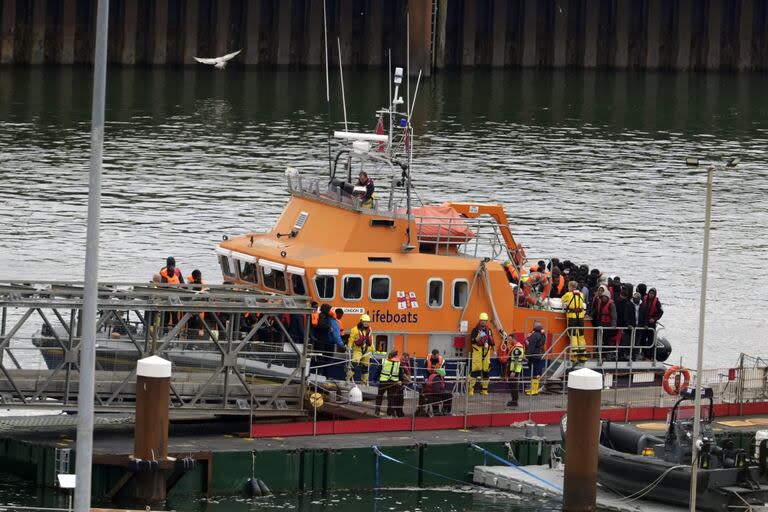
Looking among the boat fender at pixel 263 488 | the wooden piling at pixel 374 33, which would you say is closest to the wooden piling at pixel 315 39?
the wooden piling at pixel 374 33

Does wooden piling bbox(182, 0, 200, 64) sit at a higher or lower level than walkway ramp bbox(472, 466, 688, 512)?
higher

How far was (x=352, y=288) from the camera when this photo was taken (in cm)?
2928

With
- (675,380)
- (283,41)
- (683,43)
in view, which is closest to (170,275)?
(675,380)

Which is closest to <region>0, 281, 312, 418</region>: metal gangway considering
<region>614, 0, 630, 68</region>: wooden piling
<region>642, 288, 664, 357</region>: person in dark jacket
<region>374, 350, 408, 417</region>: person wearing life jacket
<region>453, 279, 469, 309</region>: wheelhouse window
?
<region>374, 350, 408, 417</region>: person wearing life jacket

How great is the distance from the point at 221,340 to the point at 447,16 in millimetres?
54239

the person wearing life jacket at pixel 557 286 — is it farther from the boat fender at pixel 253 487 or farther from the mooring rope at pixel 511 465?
the boat fender at pixel 253 487

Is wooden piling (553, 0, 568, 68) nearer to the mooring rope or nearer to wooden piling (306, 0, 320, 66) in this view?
wooden piling (306, 0, 320, 66)

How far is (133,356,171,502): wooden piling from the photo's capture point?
2503cm

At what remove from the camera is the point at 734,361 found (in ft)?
132

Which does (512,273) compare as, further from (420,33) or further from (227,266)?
(420,33)

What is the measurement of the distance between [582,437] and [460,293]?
490 centimetres

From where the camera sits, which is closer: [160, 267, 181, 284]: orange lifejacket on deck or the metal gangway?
the metal gangway

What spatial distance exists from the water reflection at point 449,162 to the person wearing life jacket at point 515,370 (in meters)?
11.5

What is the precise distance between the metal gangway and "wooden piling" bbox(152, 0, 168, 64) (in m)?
48.0
